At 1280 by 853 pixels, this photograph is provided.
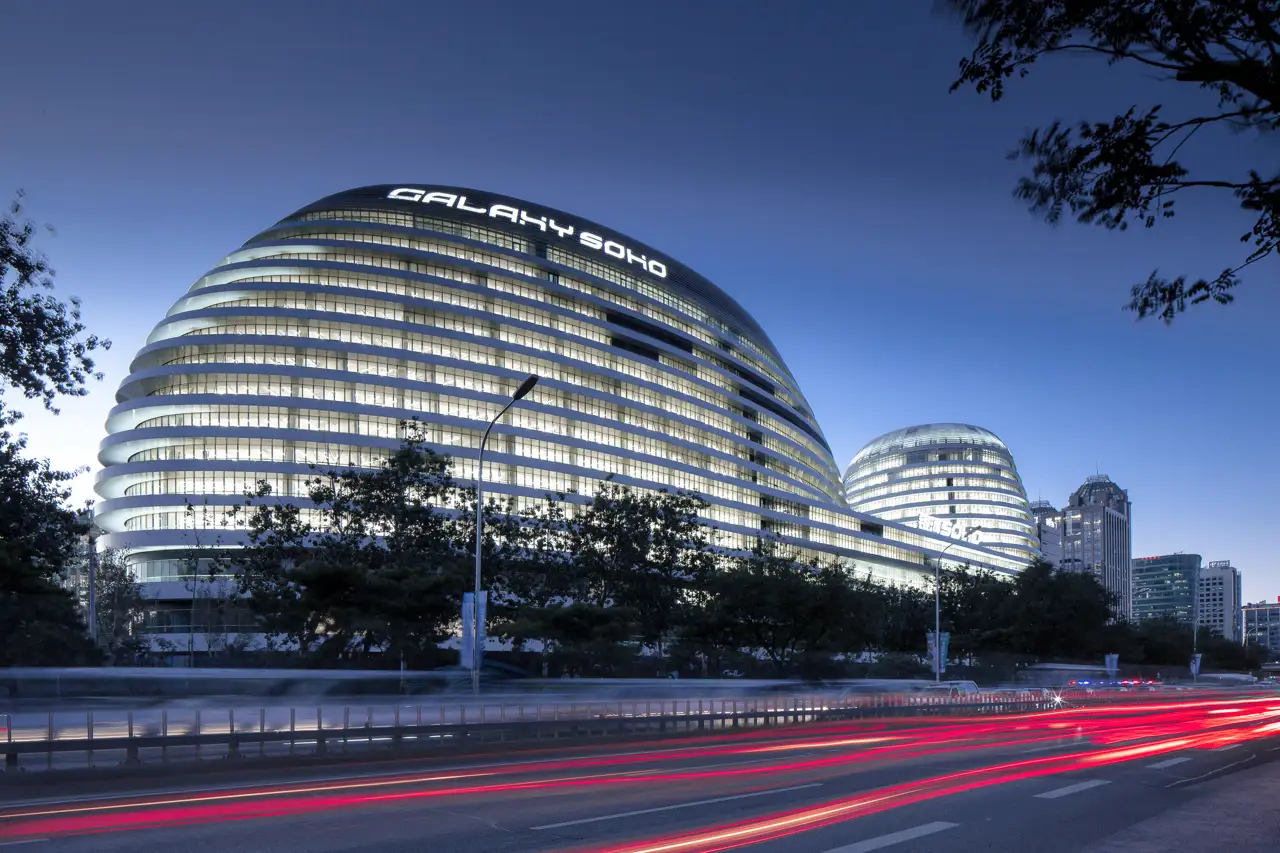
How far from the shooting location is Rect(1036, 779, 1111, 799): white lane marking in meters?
16.0

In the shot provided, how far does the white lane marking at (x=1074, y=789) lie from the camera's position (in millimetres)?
16016

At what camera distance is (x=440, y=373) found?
108750mm

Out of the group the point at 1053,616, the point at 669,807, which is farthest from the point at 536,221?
the point at 669,807

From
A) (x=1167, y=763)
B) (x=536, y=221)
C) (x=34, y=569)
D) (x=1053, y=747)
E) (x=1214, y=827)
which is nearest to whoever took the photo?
(x=1214, y=827)

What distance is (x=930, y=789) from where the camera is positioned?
16.4 m

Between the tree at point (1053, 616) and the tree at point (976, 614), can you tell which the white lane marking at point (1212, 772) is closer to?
the tree at point (976, 614)

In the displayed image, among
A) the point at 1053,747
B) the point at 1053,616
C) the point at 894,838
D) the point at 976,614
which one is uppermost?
the point at 894,838

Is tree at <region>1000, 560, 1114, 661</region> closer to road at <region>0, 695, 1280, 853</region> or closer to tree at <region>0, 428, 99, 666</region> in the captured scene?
road at <region>0, 695, 1280, 853</region>

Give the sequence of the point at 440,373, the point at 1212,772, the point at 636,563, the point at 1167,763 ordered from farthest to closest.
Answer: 1. the point at 440,373
2. the point at 636,563
3. the point at 1167,763
4. the point at 1212,772

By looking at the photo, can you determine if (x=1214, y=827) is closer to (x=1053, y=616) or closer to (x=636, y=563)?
(x=636, y=563)

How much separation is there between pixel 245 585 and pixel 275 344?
2057 inches

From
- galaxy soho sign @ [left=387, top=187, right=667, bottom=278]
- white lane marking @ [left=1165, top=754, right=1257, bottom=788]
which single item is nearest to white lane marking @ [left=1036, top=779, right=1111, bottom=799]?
white lane marking @ [left=1165, top=754, right=1257, bottom=788]

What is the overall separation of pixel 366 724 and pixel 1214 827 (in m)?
17.0

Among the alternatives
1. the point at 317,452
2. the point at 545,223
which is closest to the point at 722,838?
the point at 317,452
